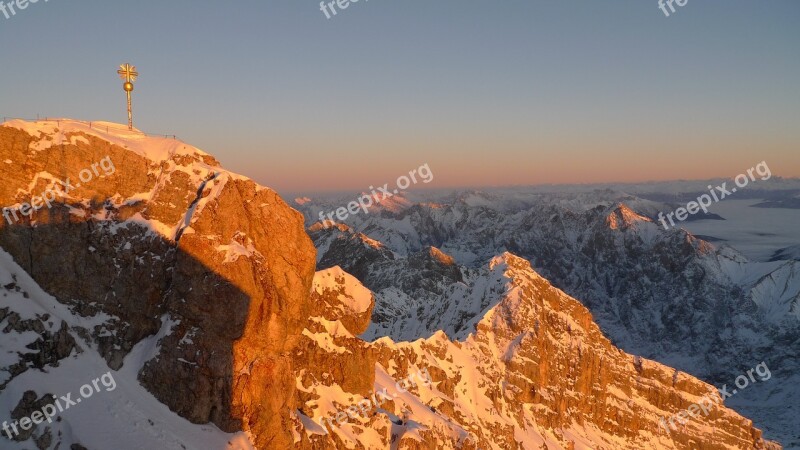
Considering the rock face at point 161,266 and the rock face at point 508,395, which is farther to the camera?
the rock face at point 508,395

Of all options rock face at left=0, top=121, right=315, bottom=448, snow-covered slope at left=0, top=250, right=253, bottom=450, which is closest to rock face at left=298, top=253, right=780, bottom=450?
rock face at left=0, top=121, right=315, bottom=448

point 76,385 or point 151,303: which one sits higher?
point 151,303

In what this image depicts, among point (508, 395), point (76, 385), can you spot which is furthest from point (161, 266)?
point (508, 395)

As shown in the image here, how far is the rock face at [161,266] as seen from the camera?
57.0 m

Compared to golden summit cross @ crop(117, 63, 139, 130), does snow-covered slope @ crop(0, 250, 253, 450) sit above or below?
below

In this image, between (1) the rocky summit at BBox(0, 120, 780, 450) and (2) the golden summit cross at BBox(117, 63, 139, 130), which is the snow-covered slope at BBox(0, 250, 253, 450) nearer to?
(1) the rocky summit at BBox(0, 120, 780, 450)

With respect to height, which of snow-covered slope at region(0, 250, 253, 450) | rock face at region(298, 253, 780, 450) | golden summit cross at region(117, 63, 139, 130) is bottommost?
rock face at region(298, 253, 780, 450)

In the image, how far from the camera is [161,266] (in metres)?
60.5

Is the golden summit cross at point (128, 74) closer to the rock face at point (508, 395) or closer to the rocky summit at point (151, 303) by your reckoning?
the rocky summit at point (151, 303)

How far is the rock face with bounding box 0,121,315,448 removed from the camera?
57.0 m

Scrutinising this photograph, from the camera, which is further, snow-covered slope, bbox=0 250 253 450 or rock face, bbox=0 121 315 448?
rock face, bbox=0 121 315 448

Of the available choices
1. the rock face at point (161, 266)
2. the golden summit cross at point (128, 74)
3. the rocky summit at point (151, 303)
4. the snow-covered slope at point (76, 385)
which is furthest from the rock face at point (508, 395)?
the golden summit cross at point (128, 74)

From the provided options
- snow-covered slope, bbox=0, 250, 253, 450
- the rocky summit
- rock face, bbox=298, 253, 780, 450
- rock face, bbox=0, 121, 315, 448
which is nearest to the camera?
snow-covered slope, bbox=0, 250, 253, 450

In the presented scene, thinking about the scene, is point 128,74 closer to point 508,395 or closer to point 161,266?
point 161,266
